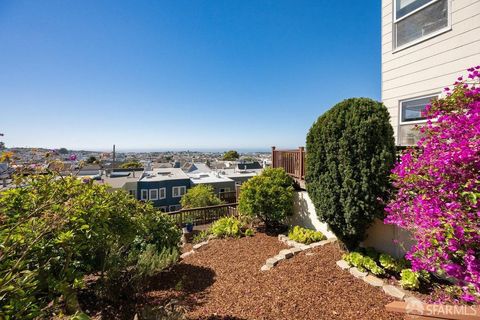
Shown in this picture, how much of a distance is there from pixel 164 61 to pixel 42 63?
178 inches

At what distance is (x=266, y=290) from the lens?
367cm

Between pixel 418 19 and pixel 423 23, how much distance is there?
19 cm

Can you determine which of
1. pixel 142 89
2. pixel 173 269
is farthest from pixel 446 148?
pixel 142 89

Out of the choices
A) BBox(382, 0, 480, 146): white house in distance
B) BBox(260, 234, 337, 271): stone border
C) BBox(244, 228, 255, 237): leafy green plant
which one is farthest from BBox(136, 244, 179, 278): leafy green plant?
BBox(382, 0, 480, 146): white house in distance

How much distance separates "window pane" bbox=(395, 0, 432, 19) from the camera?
16.1 ft

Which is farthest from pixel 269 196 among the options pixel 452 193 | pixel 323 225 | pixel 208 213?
pixel 208 213

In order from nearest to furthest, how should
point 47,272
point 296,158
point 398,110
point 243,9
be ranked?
point 47,272 < point 398,110 < point 296,158 < point 243,9

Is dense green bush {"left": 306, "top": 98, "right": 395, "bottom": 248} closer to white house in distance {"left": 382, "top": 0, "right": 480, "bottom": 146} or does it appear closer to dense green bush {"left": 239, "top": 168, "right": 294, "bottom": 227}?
white house in distance {"left": 382, "top": 0, "right": 480, "bottom": 146}

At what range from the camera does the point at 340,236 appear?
4.58m

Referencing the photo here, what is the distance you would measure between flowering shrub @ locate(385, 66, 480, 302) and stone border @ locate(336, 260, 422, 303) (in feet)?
3.84

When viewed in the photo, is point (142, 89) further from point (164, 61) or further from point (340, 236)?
point (340, 236)

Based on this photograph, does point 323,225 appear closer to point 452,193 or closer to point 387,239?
point 387,239

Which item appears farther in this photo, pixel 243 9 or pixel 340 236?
pixel 243 9

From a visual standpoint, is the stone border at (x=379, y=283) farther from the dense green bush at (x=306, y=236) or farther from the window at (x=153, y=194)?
the window at (x=153, y=194)
